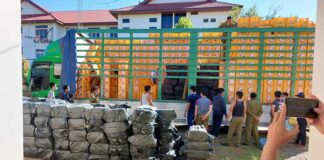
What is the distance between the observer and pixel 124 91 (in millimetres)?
7484

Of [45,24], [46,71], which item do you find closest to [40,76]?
[46,71]

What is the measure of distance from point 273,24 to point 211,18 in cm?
1701

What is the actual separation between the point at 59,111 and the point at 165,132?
216 cm

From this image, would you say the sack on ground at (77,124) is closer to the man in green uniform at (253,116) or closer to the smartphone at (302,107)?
the man in green uniform at (253,116)

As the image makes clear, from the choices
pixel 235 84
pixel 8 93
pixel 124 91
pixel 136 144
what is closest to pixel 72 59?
pixel 124 91

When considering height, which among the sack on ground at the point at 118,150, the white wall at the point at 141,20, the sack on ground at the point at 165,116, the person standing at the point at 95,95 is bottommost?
the sack on ground at the point at 118,150

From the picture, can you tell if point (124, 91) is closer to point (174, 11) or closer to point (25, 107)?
point (25, 107)

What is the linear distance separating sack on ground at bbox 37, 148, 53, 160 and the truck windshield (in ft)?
13.1

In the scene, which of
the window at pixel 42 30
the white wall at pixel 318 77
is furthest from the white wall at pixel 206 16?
the white wall at pixel 318 77

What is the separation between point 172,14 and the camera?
78.5 ft

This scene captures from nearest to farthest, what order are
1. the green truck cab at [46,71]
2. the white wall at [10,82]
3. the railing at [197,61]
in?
the white wall at [10,82], the railing at [197,61], the green truck cab at [46,71]

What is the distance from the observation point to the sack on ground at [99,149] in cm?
486

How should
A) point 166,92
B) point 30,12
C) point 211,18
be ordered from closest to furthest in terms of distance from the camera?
point 166,92
point 211,18
point 30,12

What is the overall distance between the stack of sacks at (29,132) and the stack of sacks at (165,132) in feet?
8.16
